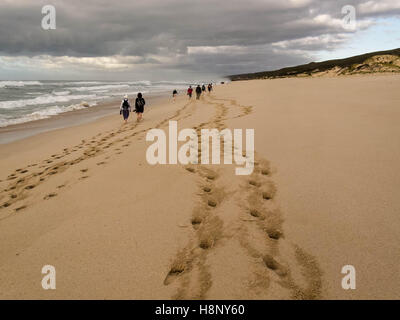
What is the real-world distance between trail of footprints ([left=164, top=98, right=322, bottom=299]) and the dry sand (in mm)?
16

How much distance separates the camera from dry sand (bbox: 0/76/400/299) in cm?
306

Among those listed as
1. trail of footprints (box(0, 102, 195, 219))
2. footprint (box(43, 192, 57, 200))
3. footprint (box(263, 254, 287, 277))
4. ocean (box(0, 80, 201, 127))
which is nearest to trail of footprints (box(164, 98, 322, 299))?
footprint (box(263, 254, 287, 277))

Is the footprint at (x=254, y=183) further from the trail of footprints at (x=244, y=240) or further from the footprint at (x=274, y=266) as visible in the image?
the footprint at (x=274, y=266)

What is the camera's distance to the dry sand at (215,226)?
3.06 meters

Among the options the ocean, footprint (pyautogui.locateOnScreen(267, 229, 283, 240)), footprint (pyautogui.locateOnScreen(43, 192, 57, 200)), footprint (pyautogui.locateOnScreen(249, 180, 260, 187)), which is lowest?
footprint (pyautogui.locateOnScreen(267, 229, 283, 240))

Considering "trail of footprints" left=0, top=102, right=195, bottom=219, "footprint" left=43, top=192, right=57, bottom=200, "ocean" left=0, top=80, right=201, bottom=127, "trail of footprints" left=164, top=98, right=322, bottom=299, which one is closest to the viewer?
"trail of footprints" left=164, top=98, right=322, bottom=299

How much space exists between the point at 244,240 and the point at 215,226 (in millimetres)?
568

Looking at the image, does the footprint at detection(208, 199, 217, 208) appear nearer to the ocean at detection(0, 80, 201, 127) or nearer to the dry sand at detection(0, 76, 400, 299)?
the dry sand at detection(0, 76, 400, 299)

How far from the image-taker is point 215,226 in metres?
4.19

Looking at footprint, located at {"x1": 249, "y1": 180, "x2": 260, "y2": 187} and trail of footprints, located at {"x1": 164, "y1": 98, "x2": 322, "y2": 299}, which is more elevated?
footprint, located at {"x1": 249, "y1": 180, "x2": 260, "y2": 187}

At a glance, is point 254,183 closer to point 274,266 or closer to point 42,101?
point 274,266
